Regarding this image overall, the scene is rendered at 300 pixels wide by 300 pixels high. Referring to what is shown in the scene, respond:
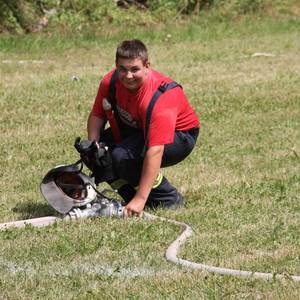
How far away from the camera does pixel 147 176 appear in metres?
5.76

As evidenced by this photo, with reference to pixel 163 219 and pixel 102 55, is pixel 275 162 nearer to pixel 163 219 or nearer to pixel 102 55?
pixel 163 219

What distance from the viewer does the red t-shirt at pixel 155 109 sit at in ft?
18.8

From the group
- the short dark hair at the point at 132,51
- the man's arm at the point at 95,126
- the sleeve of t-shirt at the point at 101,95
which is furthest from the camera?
the man's arm at the point at 95,126

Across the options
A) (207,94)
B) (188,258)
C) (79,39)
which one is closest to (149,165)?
(188,258)

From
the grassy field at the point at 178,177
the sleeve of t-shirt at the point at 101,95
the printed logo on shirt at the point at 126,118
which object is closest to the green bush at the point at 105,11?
the grassy field at the point at 178,177

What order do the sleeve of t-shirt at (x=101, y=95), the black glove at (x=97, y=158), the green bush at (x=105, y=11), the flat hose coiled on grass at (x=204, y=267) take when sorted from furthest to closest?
the green bush at (x=105, y=11)
the sleeve of t-shirt at (x=101, y=95)
the black glove at (x=97, y=158)
the flat hose coiled on grass at (x=204, y=267)

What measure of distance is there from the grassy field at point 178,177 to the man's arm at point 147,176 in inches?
4.6

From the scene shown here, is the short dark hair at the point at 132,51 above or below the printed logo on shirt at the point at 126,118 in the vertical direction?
above

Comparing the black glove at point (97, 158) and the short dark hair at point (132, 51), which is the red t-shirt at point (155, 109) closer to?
the short dark hair at point (132, 51)

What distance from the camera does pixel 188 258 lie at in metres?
4.90

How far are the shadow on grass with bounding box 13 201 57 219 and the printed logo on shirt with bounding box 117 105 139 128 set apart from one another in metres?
0.81

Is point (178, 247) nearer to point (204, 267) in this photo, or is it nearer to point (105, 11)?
point (204, 267)

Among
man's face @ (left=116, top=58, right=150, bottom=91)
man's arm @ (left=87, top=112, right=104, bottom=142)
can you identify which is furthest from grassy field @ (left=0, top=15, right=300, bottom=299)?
man's face @ (left=116, top=58, right=150, bottom=91)

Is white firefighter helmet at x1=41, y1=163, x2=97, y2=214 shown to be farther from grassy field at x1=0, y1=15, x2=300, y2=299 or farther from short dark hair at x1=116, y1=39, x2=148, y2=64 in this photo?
short dark hair at x1=116, y1=39, x2=148, y2=64
